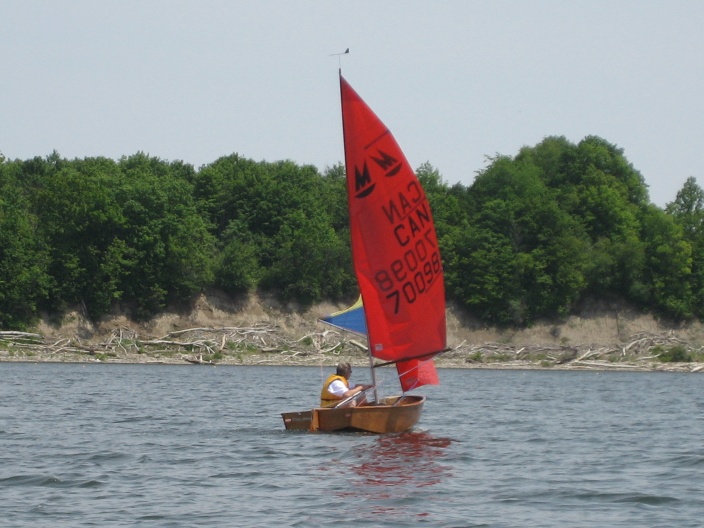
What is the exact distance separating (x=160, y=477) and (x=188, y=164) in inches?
3108

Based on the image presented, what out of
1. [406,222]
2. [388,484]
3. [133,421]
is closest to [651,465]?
[388,484]

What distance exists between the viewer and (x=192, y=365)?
68.0 m

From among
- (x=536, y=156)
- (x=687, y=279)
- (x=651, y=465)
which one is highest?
(x=536, y=156)

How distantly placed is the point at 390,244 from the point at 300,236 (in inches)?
2196

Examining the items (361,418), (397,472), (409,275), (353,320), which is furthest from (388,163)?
(397,472)

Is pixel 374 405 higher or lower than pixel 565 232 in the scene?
lower

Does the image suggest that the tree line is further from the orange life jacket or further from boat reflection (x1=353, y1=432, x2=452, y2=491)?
boat reflection (x1=353, y1=432, x2=452, y2=491)

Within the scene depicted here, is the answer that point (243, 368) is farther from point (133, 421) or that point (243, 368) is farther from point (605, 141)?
point (605, 141)

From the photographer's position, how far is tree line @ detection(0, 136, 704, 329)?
7712 centimetres

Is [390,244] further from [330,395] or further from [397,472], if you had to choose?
[397,472]

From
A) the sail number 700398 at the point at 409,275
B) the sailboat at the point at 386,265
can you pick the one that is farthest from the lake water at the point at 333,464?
the sail number 700398 at the point at 409,275

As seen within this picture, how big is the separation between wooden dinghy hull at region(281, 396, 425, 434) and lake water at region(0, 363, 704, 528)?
262mm

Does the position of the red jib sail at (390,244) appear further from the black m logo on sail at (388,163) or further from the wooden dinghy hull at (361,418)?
the wooden dinghy hull at (361,418)

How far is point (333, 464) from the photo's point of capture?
2364 centimetres
